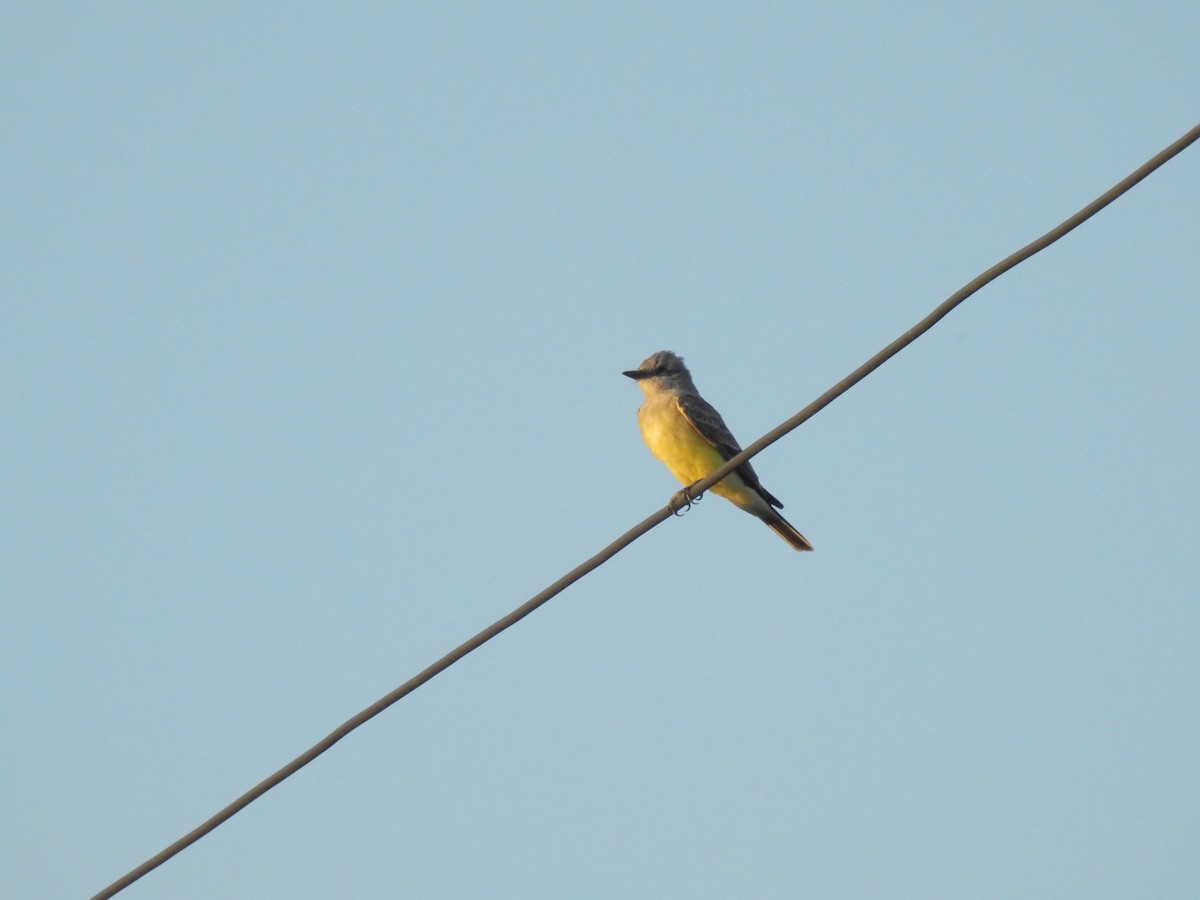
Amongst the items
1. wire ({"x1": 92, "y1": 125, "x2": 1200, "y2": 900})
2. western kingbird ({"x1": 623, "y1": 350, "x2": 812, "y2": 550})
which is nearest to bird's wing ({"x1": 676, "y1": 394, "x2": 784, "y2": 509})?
western kingbird ({"x1": 623, "y1": 350, "x2": 812, "y2": 550})

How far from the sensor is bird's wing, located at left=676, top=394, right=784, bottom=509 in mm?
11094

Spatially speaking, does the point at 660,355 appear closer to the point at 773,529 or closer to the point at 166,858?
the point at 773,529

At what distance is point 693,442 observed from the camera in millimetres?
11305

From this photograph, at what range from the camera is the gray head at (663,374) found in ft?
39.6

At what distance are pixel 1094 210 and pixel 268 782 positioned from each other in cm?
373

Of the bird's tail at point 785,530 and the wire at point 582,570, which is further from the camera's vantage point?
the bird's tail at point 785,530

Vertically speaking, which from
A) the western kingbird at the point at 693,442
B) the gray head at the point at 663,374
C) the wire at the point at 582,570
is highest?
the gray head at the point at 663,374

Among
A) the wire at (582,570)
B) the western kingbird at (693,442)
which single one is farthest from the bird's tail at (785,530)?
the wire at (582,570)

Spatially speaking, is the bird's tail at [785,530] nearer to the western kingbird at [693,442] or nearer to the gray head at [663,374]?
the western kingbird at [693,442]

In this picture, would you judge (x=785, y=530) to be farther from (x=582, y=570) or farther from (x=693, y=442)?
(x=582, y=570)

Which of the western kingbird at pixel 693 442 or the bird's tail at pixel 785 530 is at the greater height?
the western kingbird at pixel 693 442

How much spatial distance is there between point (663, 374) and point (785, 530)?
195 cm

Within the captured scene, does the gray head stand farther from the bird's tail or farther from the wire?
the wire

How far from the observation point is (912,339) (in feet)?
19.1
